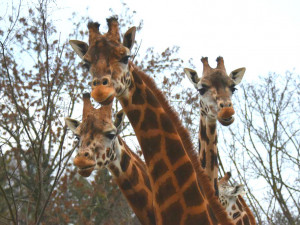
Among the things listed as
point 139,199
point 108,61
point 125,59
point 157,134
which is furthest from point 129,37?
point 139,199

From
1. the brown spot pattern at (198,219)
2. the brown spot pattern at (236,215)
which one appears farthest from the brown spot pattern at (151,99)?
the brown spot pattern at (236,215)

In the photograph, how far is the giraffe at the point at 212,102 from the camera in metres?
6.37

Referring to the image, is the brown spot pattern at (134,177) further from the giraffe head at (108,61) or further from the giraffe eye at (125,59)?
the giraffe eye at (125,59)

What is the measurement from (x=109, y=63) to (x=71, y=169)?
11.7 meters

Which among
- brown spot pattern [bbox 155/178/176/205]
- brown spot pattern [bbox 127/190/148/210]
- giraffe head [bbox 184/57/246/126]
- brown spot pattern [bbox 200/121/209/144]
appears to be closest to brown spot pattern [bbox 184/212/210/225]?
brown spot pattern [bbox 155/178/176/205]

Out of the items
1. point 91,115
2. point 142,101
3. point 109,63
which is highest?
point 91,115

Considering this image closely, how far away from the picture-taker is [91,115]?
564cm

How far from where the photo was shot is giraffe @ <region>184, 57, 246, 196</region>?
20.9 feet

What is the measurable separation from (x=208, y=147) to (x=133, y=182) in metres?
1.65

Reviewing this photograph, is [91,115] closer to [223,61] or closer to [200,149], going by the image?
[200,149]

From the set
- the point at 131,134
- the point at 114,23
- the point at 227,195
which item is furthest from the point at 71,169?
the point at 114,23

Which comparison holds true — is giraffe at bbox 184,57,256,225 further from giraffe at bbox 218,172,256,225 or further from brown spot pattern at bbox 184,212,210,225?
brown spot pattern at bbox 184,212,210,225

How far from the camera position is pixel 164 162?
379 centimetres

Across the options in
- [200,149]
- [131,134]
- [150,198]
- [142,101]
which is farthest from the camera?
[131,134]
